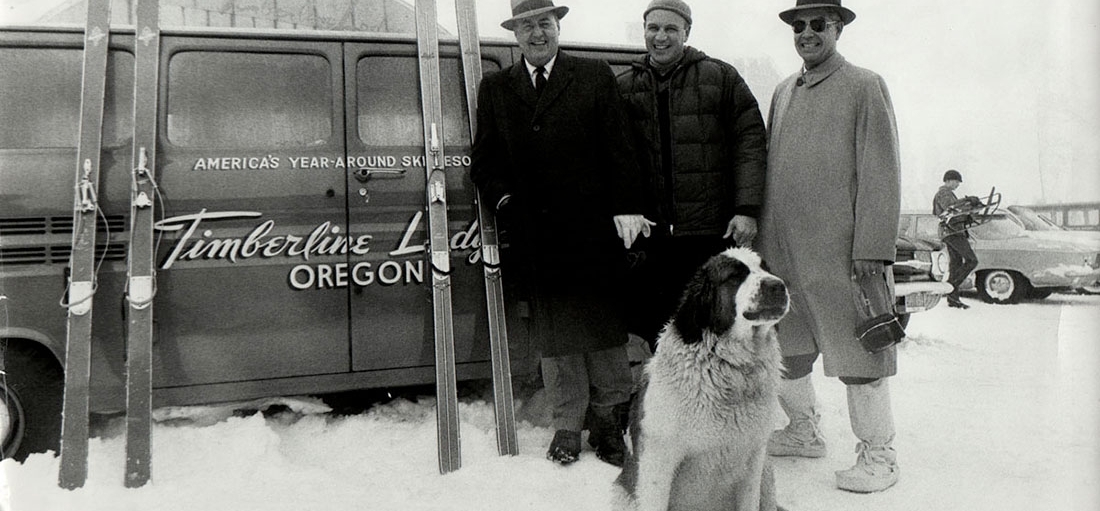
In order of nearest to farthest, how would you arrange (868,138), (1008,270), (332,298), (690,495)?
1. (690,495)
2. (868,138)
3. (332,298)
4. (1008,270)

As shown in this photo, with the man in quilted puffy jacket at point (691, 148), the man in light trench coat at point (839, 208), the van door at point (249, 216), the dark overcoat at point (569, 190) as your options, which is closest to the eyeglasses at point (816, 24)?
the man in light trench coat at point (839, 208)

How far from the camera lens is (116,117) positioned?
2662mm

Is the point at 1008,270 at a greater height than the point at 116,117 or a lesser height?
lesser

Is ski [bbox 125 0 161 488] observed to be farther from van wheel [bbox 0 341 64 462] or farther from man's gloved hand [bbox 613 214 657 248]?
man's gloved hand [bbox 613 214 657 248]

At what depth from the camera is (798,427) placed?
2848 millimetres

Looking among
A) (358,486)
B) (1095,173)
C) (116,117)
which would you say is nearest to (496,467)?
(358,486)

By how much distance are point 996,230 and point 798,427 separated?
3585mm

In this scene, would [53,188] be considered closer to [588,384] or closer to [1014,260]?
[588,384]

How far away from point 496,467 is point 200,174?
1763 mm

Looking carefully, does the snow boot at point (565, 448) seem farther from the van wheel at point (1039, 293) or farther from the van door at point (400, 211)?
the van wheel at point (1039, 293)

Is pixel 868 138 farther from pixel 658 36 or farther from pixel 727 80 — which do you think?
pixel 658 36

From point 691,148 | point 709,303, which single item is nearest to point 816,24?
point 691,148

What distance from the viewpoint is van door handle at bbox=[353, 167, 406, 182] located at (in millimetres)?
2887

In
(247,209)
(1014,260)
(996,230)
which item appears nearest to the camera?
(247,209)
